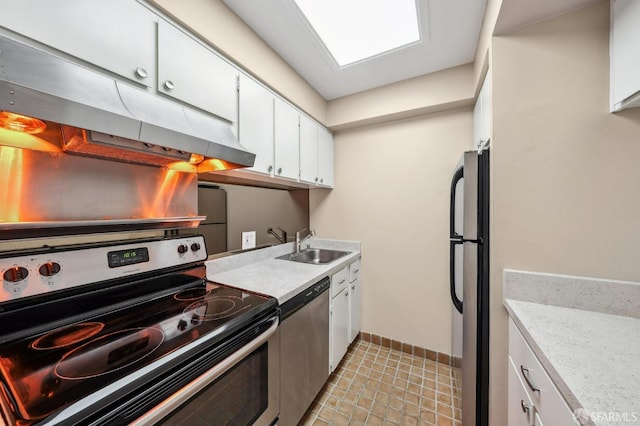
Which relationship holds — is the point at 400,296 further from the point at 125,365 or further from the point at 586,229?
the point at 125,365

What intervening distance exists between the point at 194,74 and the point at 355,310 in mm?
2271

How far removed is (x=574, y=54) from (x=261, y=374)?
2.09 metres

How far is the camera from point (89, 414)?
0.51 metres

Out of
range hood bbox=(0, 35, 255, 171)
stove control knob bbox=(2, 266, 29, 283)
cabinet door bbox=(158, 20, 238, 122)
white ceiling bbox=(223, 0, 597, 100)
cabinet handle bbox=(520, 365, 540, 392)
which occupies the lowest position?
cabinet handle bbox=(520, 365, 540, 392)

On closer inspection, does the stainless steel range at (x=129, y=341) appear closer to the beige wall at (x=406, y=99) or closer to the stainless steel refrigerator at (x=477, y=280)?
the stainless steel refrigerator at (x=477, y=280)

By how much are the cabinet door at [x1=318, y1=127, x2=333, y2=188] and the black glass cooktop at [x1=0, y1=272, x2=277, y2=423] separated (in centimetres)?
149

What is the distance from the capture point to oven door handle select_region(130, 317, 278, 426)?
2.05 feet

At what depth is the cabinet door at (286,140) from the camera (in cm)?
174

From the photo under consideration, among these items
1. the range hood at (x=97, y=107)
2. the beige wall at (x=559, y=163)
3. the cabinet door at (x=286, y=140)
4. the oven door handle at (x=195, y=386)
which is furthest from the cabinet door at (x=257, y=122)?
the beige wall at (x=559, y=163)

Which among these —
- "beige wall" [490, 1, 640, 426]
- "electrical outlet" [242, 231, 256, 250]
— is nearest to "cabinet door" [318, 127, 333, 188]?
"electrical outlet" [242, 231, 256, 250]

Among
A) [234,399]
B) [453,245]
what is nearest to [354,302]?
[453,245]

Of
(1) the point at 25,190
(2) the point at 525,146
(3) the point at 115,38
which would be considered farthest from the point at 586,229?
(1) the point at 25,190

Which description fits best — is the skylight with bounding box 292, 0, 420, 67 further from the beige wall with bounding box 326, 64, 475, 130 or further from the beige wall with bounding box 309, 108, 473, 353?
the beige wall with bounding box 309, 108, 473, 353

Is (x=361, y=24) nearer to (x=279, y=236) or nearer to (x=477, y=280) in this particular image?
(x=477, y=280)
